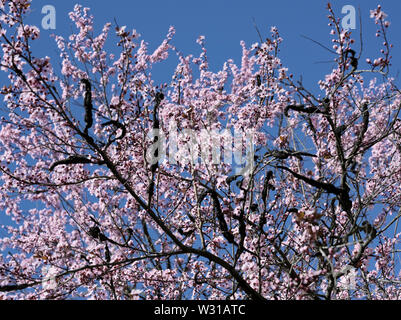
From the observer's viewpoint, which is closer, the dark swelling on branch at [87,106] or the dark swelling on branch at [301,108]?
the dark swelling on branch at [87,106]

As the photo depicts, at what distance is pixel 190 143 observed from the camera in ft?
25.3

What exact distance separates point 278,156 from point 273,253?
217 centimetres

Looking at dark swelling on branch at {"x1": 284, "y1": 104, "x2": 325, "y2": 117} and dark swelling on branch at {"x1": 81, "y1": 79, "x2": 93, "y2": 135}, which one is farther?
dark swelling on branch at {"x1": 284, "y1": 104, "x2": 325, "y2": 117}

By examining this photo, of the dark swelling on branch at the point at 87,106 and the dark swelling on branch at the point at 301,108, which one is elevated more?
the dark swelling on branch at the point at 301,108

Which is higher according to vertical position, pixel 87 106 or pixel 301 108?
pixel 301 108

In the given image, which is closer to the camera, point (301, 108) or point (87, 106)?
point (87, 106)

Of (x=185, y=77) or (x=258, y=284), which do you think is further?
(x=185, y=77)

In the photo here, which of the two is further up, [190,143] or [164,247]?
[190,143]

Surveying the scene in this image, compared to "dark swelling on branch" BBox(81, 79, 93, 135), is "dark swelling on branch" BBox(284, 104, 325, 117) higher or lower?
higher

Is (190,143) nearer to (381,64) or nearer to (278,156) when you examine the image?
(278,156)
